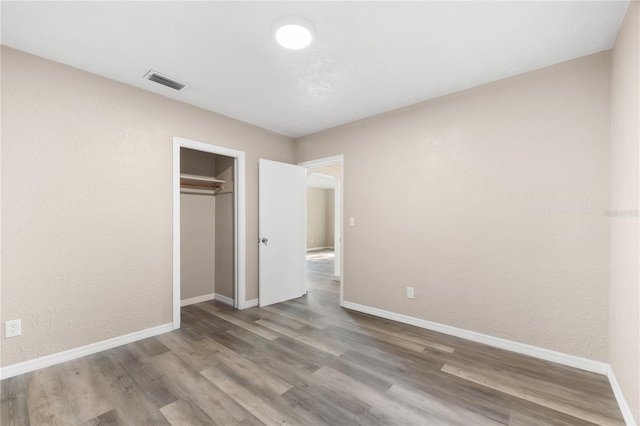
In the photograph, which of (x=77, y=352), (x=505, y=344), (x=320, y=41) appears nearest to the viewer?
(x=320, y=41)

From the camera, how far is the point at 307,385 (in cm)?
210

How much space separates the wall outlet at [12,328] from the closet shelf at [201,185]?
7.22 ft

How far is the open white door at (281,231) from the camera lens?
13.3ft

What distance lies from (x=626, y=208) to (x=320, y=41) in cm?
239

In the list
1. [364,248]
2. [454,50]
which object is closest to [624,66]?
[454,50]

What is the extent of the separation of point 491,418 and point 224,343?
7.50 feet

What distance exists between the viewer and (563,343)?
2.38 meters

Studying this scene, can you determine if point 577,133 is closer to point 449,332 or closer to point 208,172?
point 449,332

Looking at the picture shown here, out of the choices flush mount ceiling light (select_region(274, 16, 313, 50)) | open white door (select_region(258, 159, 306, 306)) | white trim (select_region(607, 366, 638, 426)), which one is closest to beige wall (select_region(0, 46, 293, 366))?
open white door (select_region(258, 159, 306, 306))

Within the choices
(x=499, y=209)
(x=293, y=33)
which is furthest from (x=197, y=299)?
(x=499, y=209)

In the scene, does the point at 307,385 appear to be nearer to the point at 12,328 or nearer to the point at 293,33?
the point at 12,328

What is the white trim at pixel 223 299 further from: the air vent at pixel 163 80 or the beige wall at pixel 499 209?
the air vent at pixel 163 80

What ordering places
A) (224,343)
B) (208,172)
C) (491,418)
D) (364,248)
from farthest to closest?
(208,172), (364,248), (224,343), (491,418)

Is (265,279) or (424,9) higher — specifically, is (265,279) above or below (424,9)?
below
